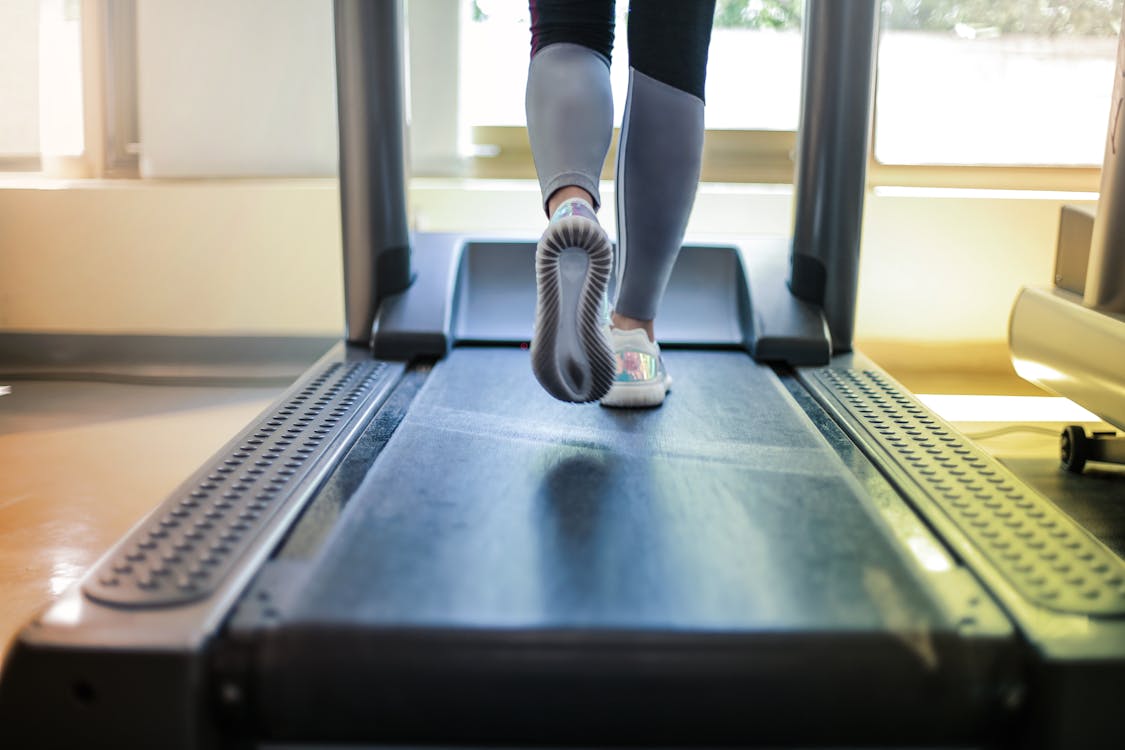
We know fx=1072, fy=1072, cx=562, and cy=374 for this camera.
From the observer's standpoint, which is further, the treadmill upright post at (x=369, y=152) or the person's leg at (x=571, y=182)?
the treadmill upright post at (x=369, y=152)

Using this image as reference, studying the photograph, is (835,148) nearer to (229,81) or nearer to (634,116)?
(634,116)

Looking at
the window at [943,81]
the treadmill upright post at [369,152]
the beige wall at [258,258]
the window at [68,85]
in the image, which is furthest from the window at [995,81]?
the window at [68,85]

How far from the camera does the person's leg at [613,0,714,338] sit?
1.28 metres

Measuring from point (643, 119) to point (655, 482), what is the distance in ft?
1.53

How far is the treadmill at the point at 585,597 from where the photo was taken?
2.50 feet

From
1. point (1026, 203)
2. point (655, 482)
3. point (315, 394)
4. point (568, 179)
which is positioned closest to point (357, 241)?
point (315, 394)

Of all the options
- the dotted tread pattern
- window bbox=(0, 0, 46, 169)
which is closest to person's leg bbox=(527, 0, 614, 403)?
the dotted tread pattern

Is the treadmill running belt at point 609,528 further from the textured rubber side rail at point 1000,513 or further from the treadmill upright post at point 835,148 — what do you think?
the treadmill upright post at point 835,148

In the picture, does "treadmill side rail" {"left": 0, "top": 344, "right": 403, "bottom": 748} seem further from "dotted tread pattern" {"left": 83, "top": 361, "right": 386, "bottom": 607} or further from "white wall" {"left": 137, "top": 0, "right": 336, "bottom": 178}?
"white wall" {"left": 137, "top": 0, "right": 336, "bottom": 178}

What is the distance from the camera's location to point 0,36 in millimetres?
2408

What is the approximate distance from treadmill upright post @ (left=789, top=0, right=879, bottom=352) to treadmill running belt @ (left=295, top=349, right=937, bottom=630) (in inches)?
20.9

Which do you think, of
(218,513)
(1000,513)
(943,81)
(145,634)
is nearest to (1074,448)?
(1000,513)

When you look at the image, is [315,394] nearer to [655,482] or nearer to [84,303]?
[655,482]

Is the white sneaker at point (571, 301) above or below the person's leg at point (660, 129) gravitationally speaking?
below
